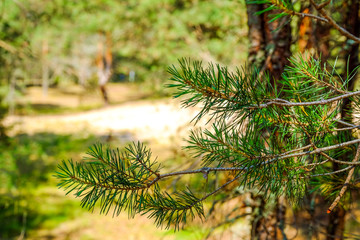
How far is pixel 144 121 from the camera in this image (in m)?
15.1

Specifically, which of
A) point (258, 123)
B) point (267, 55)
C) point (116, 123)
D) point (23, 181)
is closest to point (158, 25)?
point (116, 123)

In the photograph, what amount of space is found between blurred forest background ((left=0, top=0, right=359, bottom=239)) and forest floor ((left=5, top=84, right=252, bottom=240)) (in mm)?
38

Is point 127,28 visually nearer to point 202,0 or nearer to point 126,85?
point 202,0

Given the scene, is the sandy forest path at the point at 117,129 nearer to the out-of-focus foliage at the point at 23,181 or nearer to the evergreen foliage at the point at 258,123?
the out-of-focus foliage at the point at 23,181

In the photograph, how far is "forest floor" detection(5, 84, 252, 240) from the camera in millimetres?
5172

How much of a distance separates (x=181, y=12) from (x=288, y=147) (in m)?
12.2

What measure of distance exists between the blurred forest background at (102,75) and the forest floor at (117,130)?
38 mm

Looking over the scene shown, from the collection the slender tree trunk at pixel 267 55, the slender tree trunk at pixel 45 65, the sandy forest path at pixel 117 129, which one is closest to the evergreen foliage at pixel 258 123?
the slender tree trunk at pixel 267 55

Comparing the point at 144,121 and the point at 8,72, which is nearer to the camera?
the point at 8,72

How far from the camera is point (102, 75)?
1931 cm

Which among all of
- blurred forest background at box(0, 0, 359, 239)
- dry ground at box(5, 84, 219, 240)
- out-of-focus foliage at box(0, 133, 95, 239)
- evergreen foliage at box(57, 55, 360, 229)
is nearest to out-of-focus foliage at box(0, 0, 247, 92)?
blurred forest background at box(0, 0, 359, 239)

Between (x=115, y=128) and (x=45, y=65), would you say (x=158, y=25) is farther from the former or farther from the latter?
(x=45, y=65)

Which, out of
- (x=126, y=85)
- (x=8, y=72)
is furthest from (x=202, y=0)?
(x=126, y=85)

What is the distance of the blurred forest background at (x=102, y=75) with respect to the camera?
279cm
